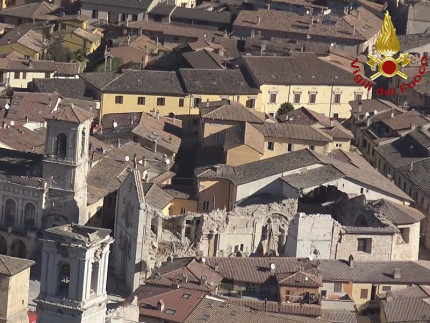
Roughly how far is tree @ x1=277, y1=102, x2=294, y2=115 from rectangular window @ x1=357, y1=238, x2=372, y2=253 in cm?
2118

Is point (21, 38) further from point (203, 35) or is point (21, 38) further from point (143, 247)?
point (143, 247)

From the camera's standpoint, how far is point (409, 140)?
98062mm

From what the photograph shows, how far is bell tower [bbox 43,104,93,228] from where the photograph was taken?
83.4 meters

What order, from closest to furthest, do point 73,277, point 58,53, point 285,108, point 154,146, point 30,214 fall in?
point 73,277 → point 30,214 → point 154,146 → point 285,108 → point 58,53

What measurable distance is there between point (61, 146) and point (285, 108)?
2244 cm

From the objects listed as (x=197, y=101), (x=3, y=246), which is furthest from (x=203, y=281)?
(x=197, y=101)

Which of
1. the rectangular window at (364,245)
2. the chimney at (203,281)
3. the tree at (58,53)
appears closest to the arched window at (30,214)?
the chimney at (203,281)

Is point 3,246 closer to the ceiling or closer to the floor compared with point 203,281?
closer to the floor

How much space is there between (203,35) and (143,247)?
127ft

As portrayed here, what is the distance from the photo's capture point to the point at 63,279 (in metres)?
64.9

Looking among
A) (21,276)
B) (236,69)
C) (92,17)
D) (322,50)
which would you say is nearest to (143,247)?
(21,276)

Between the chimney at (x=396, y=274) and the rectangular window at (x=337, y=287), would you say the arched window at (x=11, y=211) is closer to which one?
the rectangular window at (x=337, y=287)

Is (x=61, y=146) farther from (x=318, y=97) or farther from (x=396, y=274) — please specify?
(x=318, y=97)

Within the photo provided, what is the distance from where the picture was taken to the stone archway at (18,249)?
84750 mm
